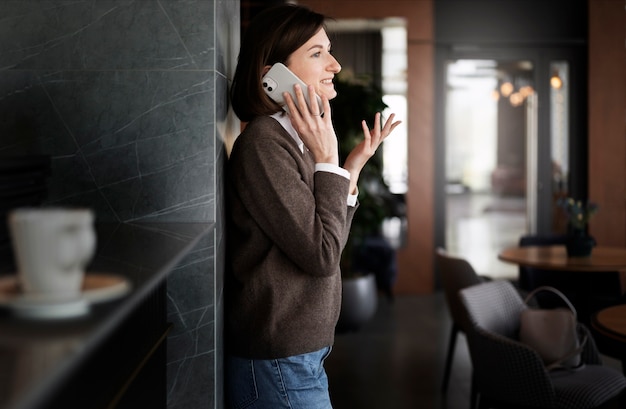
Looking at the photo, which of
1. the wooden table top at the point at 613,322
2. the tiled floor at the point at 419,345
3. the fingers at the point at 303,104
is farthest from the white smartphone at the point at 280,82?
the tiled floor at the point at 419,345

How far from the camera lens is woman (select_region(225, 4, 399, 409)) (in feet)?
5.53

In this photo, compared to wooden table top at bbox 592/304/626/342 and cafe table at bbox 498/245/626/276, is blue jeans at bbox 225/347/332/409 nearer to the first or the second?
wooden table top at bbox 592/304/626/342

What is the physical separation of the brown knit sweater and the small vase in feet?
11.5

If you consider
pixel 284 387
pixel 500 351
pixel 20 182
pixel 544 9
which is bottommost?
pixel 500 351

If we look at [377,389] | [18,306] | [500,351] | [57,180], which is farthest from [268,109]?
A: [377,389]

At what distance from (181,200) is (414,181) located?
666 cm

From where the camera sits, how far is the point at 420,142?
8.25 meters

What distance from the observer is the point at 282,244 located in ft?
5.54

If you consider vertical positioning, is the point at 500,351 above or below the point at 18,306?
below

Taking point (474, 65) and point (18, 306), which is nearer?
point (18, 306)

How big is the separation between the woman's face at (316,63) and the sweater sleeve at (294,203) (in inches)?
7.9

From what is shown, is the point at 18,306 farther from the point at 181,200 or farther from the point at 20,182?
the point at 181,200

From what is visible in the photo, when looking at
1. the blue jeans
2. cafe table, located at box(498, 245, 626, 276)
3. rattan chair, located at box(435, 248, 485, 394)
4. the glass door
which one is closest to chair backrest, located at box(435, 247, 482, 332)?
rattan chair, located at box(435, 248, 485, 394)

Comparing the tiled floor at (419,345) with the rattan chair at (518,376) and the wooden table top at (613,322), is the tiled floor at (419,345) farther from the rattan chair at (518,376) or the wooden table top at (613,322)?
the wooden table top at (613,322)
